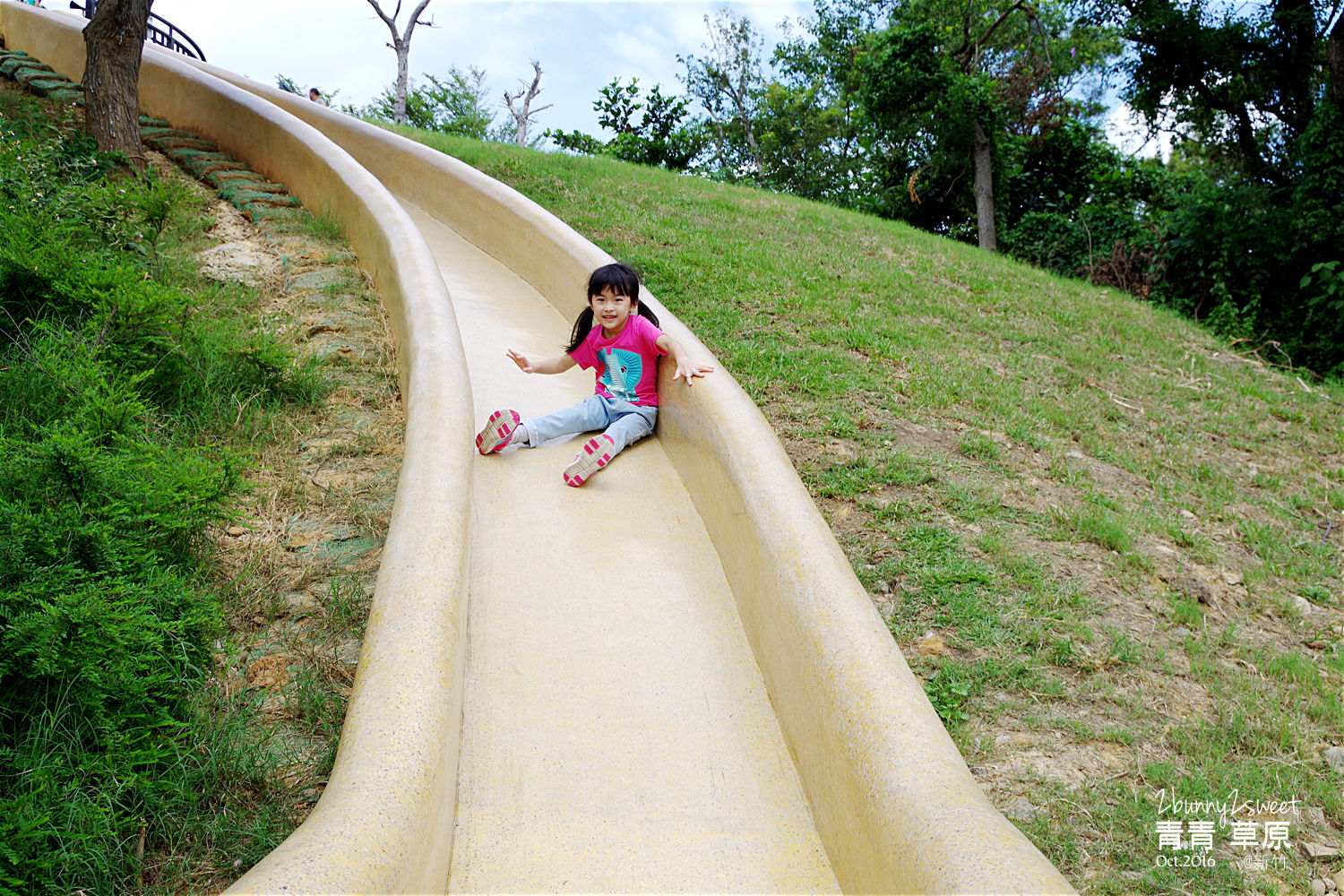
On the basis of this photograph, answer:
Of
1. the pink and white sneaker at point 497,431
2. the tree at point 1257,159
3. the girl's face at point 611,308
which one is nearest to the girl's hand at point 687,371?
the girl's face at point 611,308

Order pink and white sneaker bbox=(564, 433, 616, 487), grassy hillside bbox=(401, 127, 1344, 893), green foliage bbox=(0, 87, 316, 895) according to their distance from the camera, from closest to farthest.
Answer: green foliage bbox=(0, 87, 316, 895)
grassy hillside bbox=(401, 127, 1344, 893)
pink and white sneaker bbox=(564, 433, 616, 487)

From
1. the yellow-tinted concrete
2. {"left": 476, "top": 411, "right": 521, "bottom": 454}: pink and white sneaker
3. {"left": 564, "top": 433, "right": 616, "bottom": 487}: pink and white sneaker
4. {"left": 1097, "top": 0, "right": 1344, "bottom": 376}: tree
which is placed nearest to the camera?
the yellow-tinted concrete

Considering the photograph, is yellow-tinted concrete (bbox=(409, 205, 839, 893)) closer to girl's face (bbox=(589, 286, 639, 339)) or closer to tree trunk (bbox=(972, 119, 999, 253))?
girl's face (bbox=(589, 286, 639, 339))

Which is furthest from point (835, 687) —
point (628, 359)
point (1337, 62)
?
point (1337, 62)

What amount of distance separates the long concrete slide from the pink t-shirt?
11cm

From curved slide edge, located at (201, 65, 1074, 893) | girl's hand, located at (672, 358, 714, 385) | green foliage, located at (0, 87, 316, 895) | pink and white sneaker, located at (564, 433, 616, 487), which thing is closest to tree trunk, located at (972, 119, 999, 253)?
curved slide edge, located at (201, 65, 1074, 893)

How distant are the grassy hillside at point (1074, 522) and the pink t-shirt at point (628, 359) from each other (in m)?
1.01

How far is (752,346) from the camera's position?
21.0ft

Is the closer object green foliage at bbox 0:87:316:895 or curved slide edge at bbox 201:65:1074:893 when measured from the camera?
curved slide edge at bbox 201:65:1074:893

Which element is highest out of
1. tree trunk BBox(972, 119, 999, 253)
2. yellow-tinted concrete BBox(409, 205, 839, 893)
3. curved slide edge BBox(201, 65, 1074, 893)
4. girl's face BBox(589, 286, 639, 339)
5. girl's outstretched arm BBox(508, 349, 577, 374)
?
tree trunk BBox(972, 119, 999, 253)

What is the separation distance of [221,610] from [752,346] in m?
4.34

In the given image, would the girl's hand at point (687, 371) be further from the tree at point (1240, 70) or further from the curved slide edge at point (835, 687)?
the tree at point (1240, 70)

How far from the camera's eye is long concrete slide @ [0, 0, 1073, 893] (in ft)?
6.39

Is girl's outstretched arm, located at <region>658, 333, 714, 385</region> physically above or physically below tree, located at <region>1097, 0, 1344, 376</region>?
below
